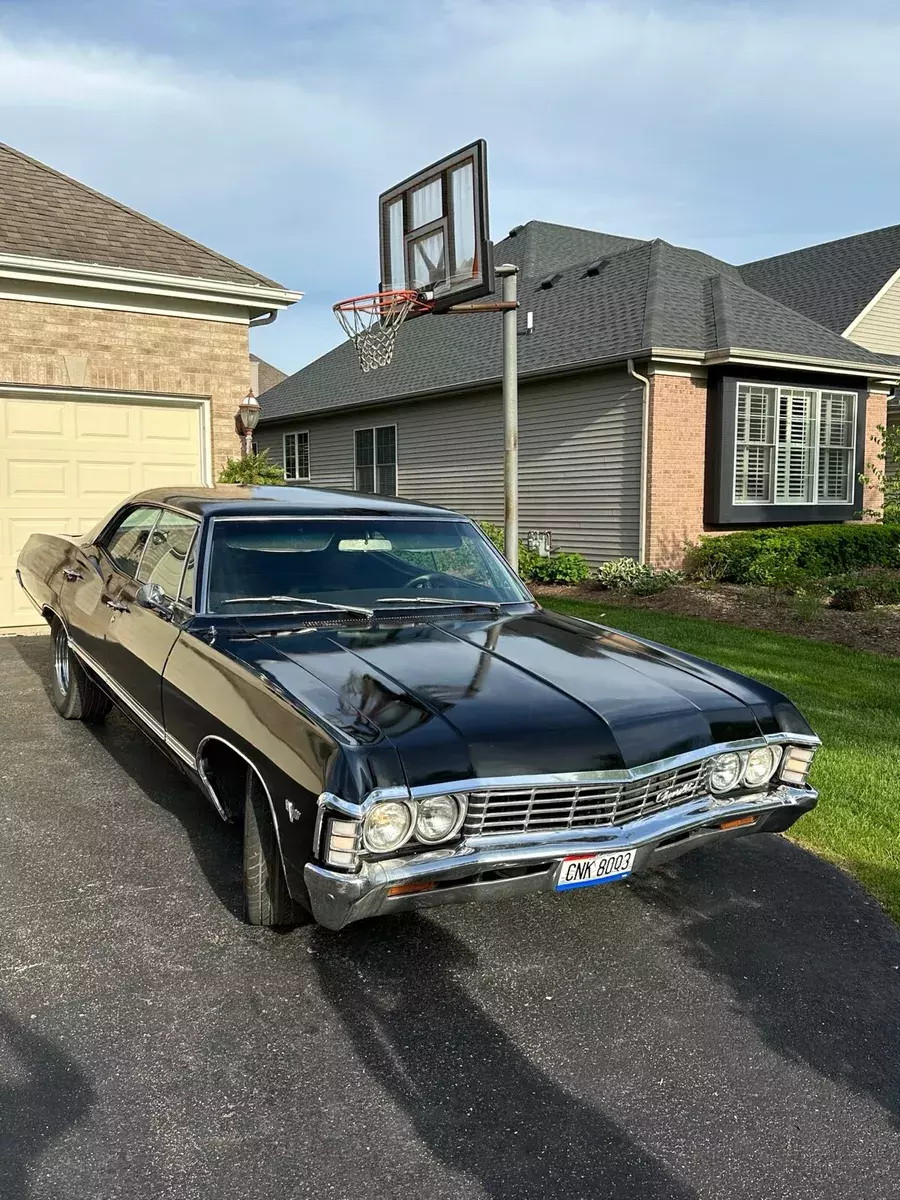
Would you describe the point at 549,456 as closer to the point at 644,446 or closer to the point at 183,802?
→ the point at 644,446

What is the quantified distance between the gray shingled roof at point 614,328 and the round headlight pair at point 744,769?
36.9ft

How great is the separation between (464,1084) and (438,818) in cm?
73

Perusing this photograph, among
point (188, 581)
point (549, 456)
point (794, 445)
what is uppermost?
point (794, 445)

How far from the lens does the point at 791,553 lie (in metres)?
13.6

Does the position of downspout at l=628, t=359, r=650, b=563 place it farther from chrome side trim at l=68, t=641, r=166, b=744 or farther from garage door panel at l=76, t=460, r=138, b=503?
chrome side trim at l=68, t=641, r=166, b=744

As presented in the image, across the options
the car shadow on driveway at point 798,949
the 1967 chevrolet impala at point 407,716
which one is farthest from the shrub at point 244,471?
the car shadow on driveway at point 798,949

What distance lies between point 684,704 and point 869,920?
1.29 meters

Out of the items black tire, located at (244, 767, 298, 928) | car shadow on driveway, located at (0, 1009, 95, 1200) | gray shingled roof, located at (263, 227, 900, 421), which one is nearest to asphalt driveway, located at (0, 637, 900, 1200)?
car shadow on driveway, located at (0, 1009, 95, 1200)

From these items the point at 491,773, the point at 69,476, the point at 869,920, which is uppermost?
the point at 69,476

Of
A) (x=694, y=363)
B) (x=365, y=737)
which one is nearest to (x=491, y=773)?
(x=365, y=737)

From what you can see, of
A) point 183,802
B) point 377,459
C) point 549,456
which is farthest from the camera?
point 377,459

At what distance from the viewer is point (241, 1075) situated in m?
2.74

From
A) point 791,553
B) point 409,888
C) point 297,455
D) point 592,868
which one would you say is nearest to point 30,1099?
point 409,888

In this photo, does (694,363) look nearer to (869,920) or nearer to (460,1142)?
(869,920)
